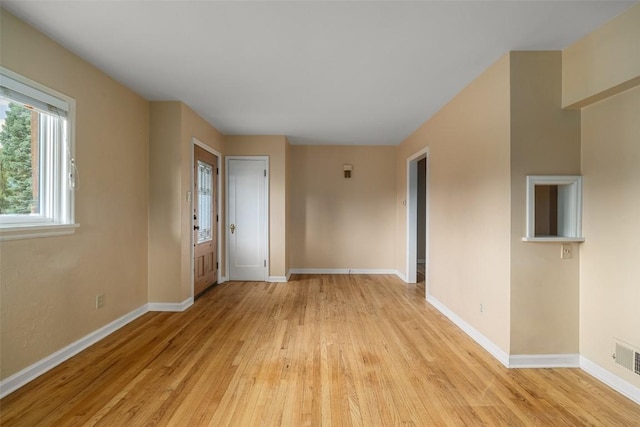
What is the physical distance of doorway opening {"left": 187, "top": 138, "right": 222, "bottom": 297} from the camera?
4000 millimetres

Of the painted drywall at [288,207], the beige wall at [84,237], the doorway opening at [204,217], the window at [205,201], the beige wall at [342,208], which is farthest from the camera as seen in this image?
the beige wall at [342,208]

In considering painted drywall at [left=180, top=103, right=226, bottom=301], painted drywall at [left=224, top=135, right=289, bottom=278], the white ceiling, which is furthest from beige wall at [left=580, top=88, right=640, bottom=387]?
painted drywall at [left=180, top=103, right=226, bottom=301]

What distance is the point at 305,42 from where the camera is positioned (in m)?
2.26

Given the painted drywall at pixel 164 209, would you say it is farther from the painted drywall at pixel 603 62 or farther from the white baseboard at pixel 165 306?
the painted drywall at pixel 603 62

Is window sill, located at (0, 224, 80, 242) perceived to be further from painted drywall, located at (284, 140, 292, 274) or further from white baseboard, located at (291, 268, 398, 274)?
white baseboard, located at (291, 268, 398, 274)

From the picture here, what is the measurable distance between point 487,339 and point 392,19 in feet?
9.04

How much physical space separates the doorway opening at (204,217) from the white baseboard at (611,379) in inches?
163

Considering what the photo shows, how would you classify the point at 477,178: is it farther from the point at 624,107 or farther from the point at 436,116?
the point at 436,116

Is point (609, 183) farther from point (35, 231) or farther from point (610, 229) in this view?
point (35, 231)

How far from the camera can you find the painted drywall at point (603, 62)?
74.2 inches

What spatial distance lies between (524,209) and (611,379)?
1336 mm

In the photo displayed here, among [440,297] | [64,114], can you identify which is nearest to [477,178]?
[440,297]

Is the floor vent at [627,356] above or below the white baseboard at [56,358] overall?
above

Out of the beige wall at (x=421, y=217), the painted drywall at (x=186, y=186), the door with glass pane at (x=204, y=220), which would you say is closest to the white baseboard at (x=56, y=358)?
the painted drywall at (x=186, y=186)
